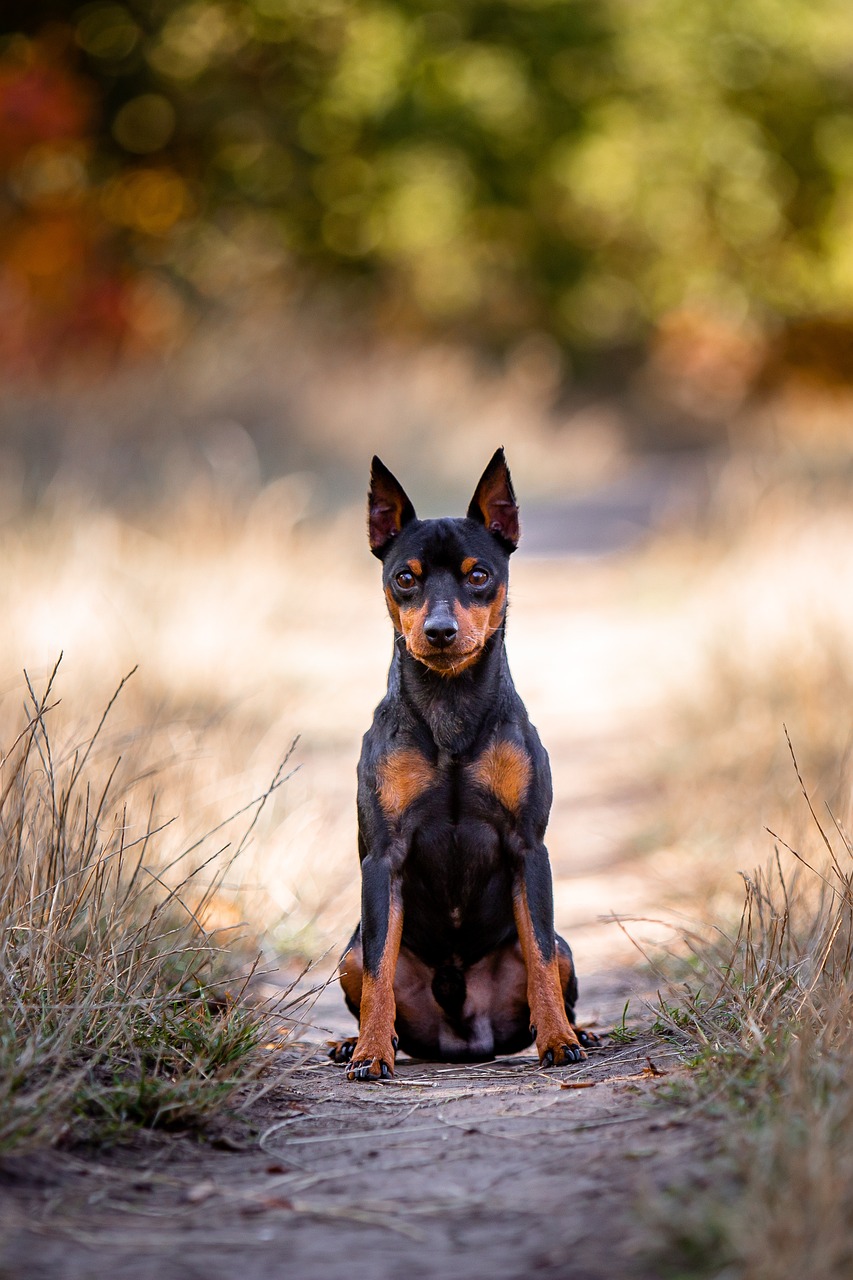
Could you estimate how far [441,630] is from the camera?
3.92 metres

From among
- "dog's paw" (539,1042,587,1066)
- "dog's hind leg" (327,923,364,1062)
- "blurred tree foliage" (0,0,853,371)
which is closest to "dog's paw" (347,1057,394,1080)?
"dog's hind leg" (327,923,364,1062)

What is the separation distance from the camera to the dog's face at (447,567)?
398 centimetres

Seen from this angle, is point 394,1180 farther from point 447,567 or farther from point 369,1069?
point 447,567

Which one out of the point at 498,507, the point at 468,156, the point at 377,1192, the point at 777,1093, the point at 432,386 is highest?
the point at 468,156

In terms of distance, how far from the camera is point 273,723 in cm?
695

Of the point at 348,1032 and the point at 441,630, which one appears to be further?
the point at 348,1032

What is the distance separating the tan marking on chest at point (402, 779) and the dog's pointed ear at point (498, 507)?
744 millimetres

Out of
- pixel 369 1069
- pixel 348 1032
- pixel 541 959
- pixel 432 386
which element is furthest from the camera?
pixel 432 386

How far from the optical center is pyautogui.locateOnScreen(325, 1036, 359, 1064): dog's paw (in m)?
4.11

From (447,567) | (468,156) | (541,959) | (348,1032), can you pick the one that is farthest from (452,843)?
(468,156)

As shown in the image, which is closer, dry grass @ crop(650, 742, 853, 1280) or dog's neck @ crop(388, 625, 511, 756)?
dry grass @ crop(650, 742, 853, 1280)

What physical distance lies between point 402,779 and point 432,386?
49.5 ft

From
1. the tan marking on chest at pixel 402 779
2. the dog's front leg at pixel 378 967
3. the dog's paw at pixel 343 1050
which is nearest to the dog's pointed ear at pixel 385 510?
the tan marking on chest at pixel 402 779

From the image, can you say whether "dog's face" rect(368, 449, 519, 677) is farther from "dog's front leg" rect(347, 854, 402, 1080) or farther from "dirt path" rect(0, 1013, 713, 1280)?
"dirt path" rect(0, 1013, 713, 1280)
